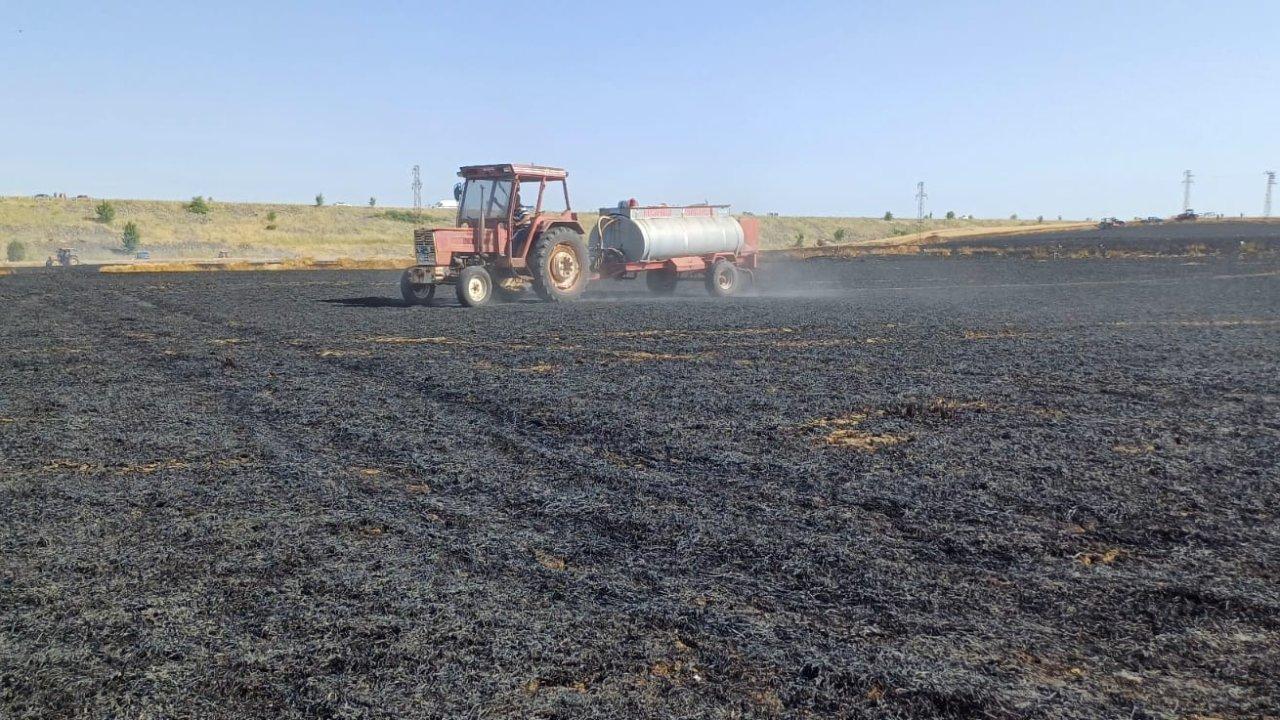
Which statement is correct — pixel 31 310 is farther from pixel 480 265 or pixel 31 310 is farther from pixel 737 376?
pixel 737 376

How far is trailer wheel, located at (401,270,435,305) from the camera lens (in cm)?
2028

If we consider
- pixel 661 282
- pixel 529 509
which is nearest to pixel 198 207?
pixel 661 282

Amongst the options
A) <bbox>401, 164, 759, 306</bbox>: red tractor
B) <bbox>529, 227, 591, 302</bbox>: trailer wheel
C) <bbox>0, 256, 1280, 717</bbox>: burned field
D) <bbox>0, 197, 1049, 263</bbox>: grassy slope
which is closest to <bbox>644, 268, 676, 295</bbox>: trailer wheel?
<bbox>401, 164, 759, 306</bbox>: red tractor

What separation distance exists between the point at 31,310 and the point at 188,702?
1869cm

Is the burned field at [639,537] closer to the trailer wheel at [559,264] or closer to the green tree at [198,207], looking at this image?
the trailer wheel at [559,264]

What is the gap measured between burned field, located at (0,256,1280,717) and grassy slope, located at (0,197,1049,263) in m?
52.9

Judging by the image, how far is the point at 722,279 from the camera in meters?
24.4

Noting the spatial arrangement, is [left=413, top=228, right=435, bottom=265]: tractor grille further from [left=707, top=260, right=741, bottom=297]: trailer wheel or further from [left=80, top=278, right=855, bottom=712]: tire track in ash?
[left=80, top=278, right=855, bottom=712]: tire track in ash

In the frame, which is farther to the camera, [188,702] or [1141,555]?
[1141,555]

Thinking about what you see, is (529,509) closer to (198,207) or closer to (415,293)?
(415,293)

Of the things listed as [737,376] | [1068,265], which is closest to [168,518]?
[737,376]

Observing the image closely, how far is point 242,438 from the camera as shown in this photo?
7324 millimetres

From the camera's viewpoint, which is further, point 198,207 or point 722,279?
point 198,207

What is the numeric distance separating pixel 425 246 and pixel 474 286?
1.25m
